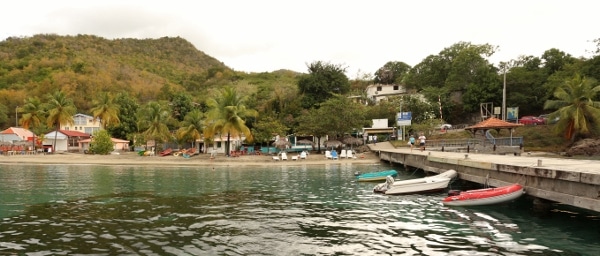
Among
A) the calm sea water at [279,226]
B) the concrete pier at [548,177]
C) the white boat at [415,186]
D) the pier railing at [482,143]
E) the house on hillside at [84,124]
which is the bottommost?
the calm sea water at [279,226]

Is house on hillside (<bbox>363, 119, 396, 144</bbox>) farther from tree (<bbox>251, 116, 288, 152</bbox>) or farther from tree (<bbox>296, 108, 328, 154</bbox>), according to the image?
tree (<bbox>251, 116, 288, 152</bbox>)

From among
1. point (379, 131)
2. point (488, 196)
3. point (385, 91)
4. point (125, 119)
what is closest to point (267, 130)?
point (379, 131)

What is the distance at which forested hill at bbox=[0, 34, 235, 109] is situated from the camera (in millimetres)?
91375

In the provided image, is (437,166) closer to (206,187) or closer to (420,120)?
(206,187)

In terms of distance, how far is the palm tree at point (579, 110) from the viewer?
146 feet

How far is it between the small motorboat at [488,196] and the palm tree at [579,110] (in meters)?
38.6

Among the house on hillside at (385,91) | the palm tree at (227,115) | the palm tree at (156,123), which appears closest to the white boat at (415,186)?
the palm tree at (227,115)

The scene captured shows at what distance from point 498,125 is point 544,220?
2683cm

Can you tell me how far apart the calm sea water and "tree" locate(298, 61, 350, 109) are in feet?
155

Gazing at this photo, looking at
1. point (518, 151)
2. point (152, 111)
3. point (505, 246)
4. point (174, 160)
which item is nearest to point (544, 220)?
point (505, 246)

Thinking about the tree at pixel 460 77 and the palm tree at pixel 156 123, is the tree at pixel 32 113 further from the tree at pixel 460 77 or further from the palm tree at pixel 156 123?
the tree at pixel 460 77

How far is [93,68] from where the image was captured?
100 metres

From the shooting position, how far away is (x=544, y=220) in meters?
13.5

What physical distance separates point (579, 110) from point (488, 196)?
1576 inches
